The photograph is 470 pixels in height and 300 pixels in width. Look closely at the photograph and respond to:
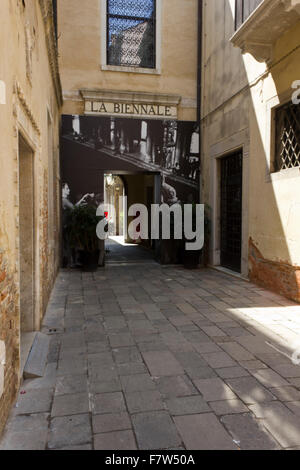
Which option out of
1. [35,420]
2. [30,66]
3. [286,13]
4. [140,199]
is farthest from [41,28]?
[140,199]

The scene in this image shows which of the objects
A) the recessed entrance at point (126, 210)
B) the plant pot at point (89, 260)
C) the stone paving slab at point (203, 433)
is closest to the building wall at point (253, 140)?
the recessed entrance at point (126, 210)

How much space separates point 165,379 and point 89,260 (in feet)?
18.9

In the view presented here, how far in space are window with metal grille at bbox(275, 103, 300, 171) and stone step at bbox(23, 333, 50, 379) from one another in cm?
451

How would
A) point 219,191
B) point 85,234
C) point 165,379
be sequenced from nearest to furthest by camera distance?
point 165,379, point 85,234, point 219,191

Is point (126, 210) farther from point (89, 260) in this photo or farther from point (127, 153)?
point (89, 260)

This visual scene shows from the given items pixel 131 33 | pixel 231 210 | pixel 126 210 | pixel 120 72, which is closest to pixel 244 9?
pixel 231 210

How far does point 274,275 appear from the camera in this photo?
6219mm

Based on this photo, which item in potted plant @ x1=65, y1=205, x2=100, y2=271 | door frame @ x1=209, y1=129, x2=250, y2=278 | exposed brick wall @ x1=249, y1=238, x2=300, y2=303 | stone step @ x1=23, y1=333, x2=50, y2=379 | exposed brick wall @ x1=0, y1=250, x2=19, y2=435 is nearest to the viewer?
exposed brick wall @ x1=0, y1=250, x2=19, y2=435

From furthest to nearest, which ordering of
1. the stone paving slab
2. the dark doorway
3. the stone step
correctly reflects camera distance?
the dark doorway → the stone step → the stone paving slab

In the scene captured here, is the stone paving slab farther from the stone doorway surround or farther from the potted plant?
the potted plant

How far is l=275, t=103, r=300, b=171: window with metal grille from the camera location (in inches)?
227


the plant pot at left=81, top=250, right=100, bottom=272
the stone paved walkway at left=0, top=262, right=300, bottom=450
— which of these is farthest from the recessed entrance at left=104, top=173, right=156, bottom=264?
the stone paved walkway at left=0, top=262, right=300, bottom=450

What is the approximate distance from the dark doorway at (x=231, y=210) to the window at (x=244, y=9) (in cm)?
261
